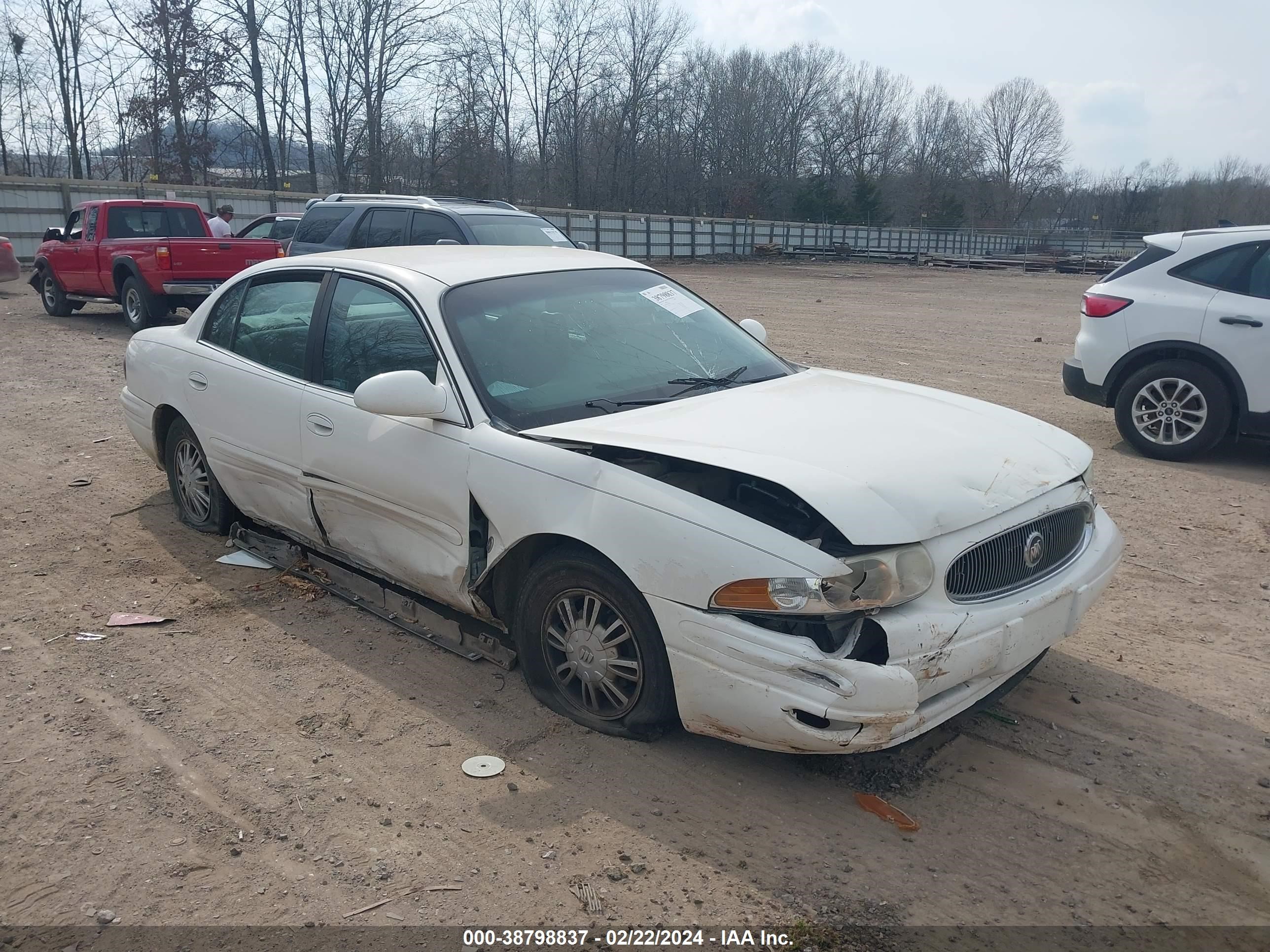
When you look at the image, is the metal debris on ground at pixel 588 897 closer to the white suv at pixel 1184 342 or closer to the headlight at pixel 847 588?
the headlight at pixel 847 588

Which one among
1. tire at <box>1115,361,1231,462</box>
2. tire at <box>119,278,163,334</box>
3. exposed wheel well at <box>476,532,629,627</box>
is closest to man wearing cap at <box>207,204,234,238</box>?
tire at <box>119,278,163,334</box>

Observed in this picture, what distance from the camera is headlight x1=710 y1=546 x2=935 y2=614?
118 inches

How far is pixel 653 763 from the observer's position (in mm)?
3459

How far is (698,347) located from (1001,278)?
125 ft

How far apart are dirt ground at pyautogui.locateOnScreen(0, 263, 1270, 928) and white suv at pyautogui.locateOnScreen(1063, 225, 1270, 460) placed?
2445 mm

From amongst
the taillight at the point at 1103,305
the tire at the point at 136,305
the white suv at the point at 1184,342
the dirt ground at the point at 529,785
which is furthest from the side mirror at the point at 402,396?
the tire at the point at 136,305

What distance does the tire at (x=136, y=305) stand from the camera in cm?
1365

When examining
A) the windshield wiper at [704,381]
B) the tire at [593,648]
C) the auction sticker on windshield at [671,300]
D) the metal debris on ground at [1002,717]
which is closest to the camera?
the tire at [593,648]

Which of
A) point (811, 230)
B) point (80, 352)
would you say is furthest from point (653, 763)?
point (811, 230)

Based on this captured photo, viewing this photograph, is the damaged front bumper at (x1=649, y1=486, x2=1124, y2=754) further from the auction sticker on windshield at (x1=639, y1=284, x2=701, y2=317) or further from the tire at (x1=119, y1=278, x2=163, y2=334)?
the tire at (x1=119, y1=278, x2=163, y2=334)

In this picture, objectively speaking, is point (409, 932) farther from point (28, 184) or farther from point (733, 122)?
point (733, 122)

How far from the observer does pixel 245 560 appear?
17.7 feet

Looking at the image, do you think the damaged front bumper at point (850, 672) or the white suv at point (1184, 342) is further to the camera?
the white suv at point (1184, 342)

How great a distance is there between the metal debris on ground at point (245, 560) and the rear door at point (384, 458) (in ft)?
2.99
